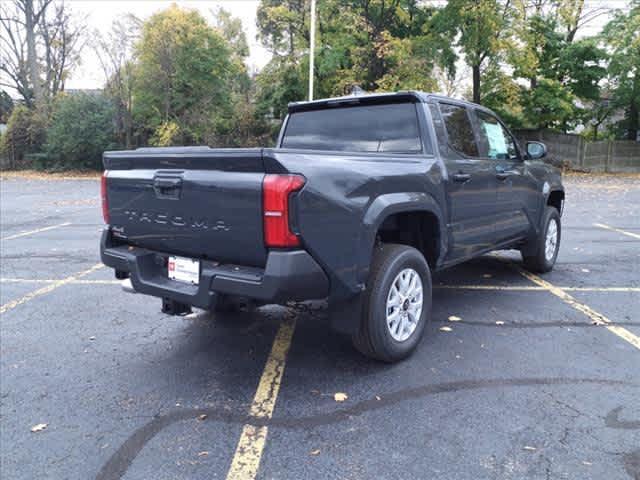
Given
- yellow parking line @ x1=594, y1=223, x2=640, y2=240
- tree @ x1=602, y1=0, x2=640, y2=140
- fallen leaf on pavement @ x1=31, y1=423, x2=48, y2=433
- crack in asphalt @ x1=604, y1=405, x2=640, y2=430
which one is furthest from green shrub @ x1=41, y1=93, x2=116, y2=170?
crack in asphalt @ x1=604, y1=405, x2=640, y2=430

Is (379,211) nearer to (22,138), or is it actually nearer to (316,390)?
(316,390)

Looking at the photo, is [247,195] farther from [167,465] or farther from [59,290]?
[59,290]

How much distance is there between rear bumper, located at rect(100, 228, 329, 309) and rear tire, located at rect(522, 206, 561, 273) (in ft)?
12.2

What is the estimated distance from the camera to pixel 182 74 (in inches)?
965

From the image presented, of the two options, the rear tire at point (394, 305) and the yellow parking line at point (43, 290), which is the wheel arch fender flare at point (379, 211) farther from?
the yellow parking line at point (43, 290)

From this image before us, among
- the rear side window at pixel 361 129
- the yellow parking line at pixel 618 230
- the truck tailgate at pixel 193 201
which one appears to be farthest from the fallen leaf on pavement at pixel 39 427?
the yellow parking line at pixel 618 230

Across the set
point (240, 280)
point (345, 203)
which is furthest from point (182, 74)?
point (240, 280)

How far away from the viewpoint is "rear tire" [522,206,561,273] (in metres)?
5.80

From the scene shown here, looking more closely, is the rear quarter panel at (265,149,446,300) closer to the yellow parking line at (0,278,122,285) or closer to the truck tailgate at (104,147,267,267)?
the truck tailgate at (104,147,267,267)

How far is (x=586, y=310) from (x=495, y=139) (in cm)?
181

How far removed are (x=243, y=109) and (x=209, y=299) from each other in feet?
82.4

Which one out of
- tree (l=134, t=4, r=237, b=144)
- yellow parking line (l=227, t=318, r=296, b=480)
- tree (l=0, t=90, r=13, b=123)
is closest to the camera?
yellow parking line (l=227, t=318, r=296, b=480)

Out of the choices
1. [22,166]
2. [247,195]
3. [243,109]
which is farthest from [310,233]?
[22,166]

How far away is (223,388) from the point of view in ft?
10.9
